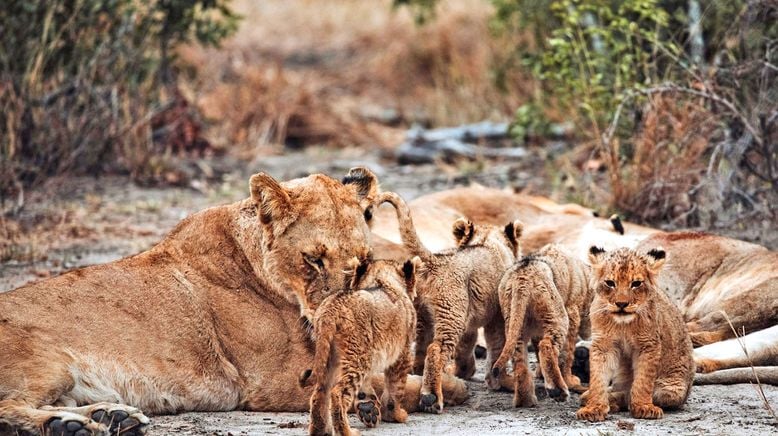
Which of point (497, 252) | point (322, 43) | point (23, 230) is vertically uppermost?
point (322, 43)

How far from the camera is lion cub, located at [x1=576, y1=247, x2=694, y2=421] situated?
549cm

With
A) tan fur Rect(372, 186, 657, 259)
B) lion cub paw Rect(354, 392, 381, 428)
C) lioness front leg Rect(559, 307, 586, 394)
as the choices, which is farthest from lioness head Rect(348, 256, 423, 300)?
tan fur Rect(372, 186, 657, 259)

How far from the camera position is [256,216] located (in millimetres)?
5973

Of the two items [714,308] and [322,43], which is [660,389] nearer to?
[714,308]

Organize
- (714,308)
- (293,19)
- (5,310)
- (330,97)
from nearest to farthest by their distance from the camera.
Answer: (5,310)
(714,308)
(330,97)
(293,19)

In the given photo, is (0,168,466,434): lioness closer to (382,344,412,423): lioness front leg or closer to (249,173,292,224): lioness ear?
(249,173,292,224): lioness ear

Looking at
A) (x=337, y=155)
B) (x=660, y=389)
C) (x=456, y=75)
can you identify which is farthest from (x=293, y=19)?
(x=660, y=389)

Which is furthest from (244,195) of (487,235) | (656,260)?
(656,260)

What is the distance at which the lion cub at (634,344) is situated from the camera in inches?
216

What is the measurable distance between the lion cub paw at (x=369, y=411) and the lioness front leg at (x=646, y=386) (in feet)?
3.56

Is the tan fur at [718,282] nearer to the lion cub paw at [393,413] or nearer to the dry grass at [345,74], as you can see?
the lion cub paw at [393,413]

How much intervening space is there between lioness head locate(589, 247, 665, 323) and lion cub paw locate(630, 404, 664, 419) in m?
0.36

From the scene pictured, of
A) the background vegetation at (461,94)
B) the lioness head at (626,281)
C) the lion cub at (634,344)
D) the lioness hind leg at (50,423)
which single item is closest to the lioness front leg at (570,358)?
the lion cub at (634,344)

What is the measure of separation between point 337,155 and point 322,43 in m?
7.18
